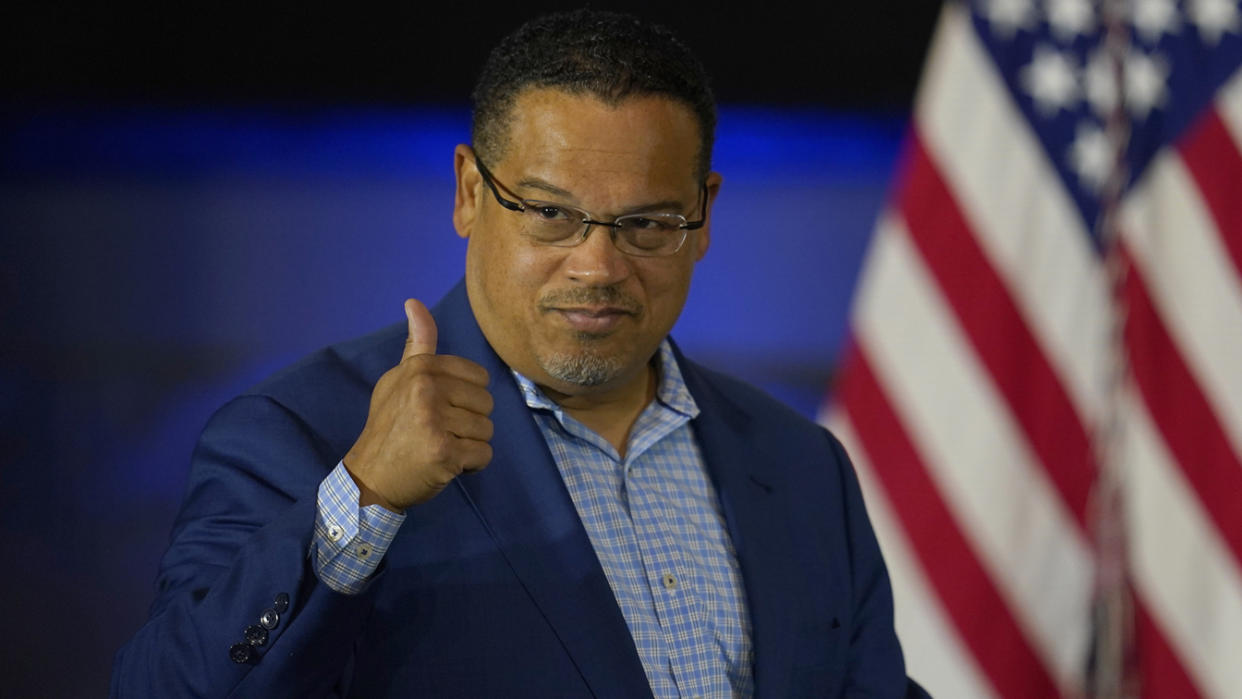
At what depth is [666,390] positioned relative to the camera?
1.71 meters

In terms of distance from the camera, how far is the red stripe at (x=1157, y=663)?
2715 mm

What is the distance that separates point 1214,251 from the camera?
8.91 feet

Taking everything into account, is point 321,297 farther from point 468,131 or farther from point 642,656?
point 642,656

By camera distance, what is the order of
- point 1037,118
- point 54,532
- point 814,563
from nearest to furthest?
point 814,563 < point 54,532 < point 1037,118

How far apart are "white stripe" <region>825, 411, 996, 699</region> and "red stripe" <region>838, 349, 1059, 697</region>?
2 cm

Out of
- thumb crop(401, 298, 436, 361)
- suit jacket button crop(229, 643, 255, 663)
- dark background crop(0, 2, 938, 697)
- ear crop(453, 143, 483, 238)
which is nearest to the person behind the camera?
suit jacket button crop(229, 643, 255, 663)

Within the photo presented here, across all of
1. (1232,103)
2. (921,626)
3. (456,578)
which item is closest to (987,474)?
(921,626)

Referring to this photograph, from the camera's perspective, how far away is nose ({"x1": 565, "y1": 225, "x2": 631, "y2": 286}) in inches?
59.2

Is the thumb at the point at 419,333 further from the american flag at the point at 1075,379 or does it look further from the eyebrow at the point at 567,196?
the american flag at the point at 1075,379

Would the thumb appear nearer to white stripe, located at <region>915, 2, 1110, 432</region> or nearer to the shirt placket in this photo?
the shirt placket

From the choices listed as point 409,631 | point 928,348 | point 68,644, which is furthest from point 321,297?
point 409,631

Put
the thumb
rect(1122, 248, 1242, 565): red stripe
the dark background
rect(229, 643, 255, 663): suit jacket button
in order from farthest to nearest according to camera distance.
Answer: rect(1122, 248, 1242, 565): red stripe < the dark background < the thumb < rect(229, 643, 255, 663): suit jacket button

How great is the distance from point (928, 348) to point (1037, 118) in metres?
0.53

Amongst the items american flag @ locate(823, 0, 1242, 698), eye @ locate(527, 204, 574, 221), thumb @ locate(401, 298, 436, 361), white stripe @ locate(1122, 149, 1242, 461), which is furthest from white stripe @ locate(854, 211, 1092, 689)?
thumb @ locate(401, 298, 436, 361)
